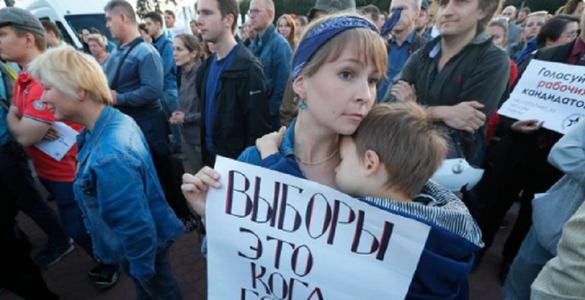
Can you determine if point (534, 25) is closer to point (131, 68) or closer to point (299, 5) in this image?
point (131, 68)

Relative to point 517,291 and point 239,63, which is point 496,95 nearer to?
point 517,291

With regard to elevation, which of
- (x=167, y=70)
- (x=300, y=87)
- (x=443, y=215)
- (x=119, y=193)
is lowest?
(x=167, y=70)

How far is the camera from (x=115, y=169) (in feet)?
5.52

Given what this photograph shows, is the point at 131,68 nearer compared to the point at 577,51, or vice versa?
the point at 577,51

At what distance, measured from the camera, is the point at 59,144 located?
266cm

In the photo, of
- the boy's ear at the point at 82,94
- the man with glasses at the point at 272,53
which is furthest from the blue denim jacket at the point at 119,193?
the man with glasses at the point at 272,53

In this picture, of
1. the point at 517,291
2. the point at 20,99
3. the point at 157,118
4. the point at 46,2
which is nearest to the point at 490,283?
the point at 517,291

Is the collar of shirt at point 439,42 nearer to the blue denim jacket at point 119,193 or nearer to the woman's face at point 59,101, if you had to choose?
the blue denim jacket at point 119,193

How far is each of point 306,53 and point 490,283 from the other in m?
2.99

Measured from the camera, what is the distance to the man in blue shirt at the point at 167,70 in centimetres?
543

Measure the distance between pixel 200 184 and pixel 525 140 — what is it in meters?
2.66

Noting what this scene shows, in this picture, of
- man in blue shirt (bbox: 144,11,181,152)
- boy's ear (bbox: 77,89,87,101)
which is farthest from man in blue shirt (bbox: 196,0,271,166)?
man in blue shirt (bbox: 144,11,181,152)

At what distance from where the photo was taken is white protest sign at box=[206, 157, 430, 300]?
91 centimetres

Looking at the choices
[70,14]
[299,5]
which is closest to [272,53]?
[70,14]
